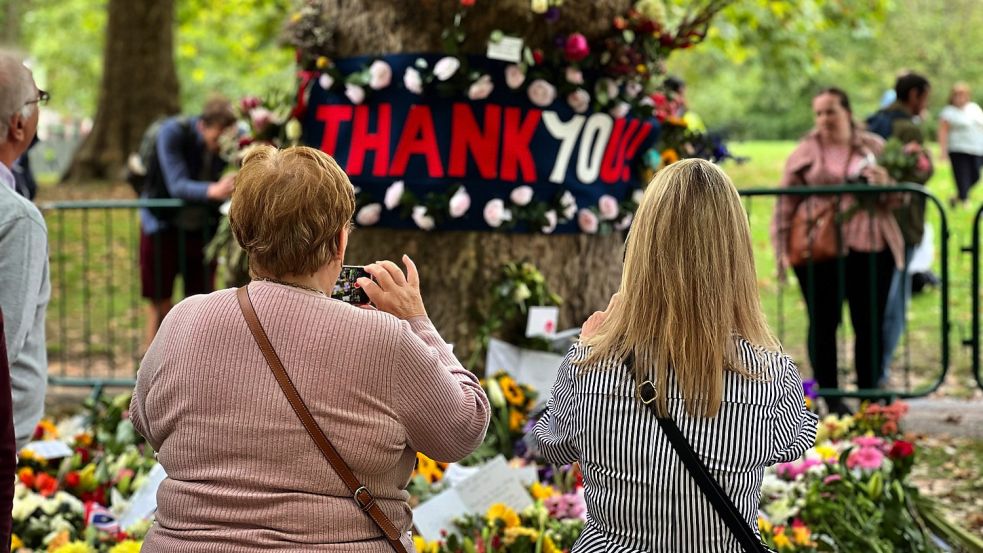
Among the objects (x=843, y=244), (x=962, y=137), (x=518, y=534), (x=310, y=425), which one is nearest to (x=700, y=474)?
(x=310, y=425)

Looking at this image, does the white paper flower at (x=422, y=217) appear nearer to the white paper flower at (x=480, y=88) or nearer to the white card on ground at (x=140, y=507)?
the white paper flower at (x=480, y=88)

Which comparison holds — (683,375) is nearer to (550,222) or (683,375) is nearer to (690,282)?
(690,282)

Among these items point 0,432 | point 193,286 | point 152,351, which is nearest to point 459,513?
point 152,351

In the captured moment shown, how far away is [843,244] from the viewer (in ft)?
21.6

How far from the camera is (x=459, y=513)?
423cm

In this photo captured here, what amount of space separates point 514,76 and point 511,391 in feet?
4.59

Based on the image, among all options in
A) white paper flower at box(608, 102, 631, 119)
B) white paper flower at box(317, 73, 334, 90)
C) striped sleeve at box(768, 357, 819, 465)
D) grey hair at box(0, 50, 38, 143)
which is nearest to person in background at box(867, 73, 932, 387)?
white paper flower at box(608, 102, 631, 119)

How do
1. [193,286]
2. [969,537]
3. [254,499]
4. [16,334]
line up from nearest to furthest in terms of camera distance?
[254,499]
[16,334]
[969,537]
[193,286]

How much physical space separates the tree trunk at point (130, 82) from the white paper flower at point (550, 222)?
496 inches

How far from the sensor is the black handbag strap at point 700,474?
254cm

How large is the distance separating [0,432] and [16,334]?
3.12ft

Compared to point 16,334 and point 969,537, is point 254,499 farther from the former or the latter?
point 969,537

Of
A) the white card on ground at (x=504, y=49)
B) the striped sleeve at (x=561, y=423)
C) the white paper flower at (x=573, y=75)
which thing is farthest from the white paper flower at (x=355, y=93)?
the striped sleeve at (x=561, y=423)

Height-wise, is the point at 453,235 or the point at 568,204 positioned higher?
the point at 568,204
